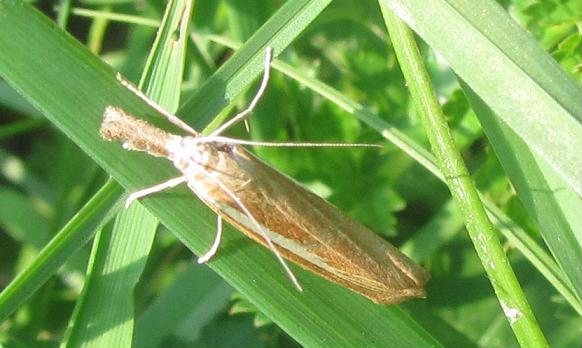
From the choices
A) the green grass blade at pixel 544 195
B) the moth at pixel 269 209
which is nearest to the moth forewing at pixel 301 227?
the moth at pixel 269 209

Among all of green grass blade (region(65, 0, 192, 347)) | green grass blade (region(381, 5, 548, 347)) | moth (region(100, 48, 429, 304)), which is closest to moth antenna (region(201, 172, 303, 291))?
moth (region(100, 48, 429, 304))

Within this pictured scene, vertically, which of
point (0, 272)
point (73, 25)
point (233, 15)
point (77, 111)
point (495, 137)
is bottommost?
point (0, 272)

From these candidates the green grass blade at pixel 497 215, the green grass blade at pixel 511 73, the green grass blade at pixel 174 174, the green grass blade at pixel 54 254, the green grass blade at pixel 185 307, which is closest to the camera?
the green grass blade at pixel 511 73

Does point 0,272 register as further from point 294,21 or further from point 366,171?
point 294,21

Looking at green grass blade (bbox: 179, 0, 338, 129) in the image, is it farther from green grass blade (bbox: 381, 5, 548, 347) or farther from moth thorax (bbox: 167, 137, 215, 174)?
green grass blade (bbox: 381, 5, 548, 347)

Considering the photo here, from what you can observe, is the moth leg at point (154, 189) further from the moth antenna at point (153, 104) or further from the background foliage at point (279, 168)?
the moth antenna at point (153, 104)

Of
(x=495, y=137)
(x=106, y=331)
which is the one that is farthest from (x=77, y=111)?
(x=495, y=137)
